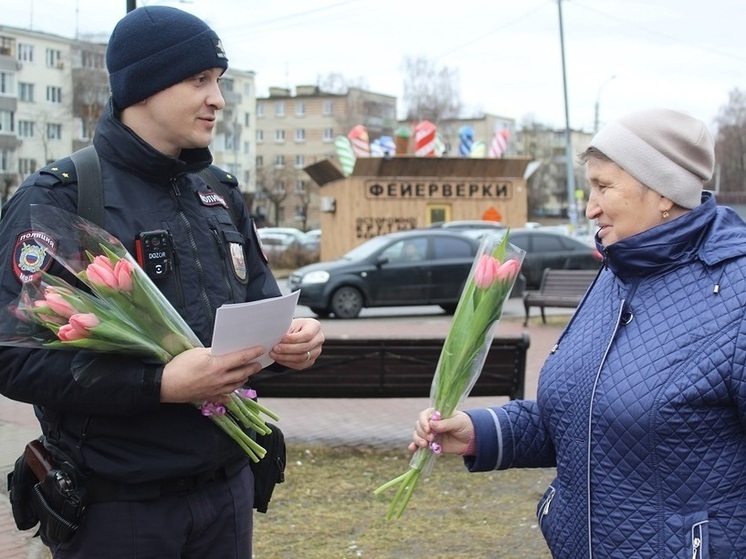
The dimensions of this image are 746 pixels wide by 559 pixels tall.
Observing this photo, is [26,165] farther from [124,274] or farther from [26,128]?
[124,274]

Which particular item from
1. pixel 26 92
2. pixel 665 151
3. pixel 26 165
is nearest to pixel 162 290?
pixel 665 151

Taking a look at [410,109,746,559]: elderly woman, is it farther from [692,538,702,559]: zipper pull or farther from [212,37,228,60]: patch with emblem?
[212,37,228,60]: patch with emblem

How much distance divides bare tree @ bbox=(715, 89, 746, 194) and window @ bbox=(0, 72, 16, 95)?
64280mm

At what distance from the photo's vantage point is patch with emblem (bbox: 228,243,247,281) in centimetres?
295

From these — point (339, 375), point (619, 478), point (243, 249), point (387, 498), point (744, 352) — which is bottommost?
point (387, 498)

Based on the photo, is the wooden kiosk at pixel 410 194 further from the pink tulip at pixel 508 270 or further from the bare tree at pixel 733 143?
the bare tree at pixel 733 143

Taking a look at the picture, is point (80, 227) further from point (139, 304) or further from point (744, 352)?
point (744, 352)

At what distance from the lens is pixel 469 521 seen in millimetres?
5953

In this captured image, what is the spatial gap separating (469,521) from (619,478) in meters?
3.53

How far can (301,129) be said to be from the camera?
110 meters

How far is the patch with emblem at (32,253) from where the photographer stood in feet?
8.16

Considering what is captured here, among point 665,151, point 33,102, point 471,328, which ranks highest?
point 33,102

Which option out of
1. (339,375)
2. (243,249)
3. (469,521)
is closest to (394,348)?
(339,375)

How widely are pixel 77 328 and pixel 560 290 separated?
15101 mm
